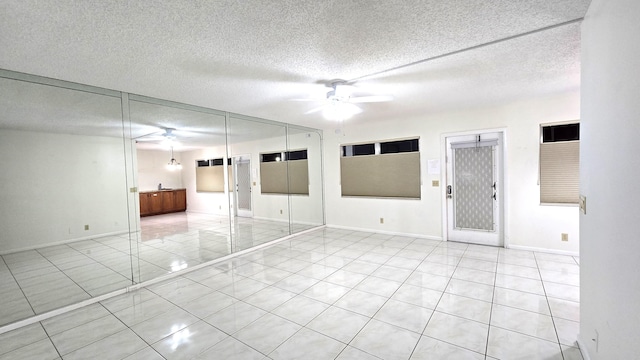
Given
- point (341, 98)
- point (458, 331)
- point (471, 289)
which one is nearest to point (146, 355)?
point (458, 331)

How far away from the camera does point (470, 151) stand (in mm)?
4840

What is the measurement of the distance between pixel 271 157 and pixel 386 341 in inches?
216

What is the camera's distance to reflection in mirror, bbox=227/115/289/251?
6.30m

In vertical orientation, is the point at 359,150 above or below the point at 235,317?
above

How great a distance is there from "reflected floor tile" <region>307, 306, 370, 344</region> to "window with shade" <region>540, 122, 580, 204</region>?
12.6ft

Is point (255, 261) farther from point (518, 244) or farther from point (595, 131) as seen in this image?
point (518, 244)

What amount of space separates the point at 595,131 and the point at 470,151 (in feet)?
11.1

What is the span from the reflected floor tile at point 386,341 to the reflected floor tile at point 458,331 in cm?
21

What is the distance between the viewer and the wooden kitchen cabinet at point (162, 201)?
7789 millimetres

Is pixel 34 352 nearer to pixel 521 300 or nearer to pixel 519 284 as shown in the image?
pixel 521 300

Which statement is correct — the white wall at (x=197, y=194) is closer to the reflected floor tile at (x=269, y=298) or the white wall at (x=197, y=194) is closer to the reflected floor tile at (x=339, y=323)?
the reflected floor tile at (x=269, y=298)

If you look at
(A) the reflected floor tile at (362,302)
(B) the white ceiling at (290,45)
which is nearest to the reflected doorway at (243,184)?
(B) the white ceiling at (290,45)

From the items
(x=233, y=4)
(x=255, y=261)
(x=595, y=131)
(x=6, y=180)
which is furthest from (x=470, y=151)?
(x=6, y=180)

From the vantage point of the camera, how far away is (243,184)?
7.16 meters
